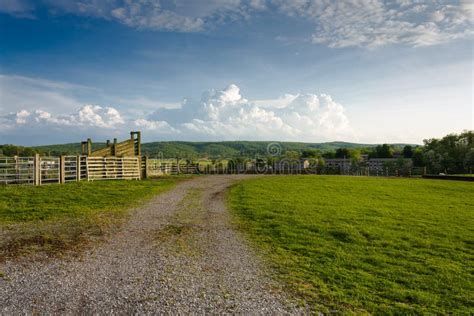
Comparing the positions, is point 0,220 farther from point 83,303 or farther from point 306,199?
point 306,199

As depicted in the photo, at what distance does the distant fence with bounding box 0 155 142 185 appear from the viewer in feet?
65.3

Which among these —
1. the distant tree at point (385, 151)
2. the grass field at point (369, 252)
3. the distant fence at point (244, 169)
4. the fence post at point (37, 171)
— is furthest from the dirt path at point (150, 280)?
the distant tree at point (385, 151)

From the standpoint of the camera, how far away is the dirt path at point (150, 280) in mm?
4781

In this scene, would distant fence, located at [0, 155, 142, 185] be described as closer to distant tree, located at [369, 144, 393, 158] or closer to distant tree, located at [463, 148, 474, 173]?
distant tree, located at [463, 148, 474, 173]

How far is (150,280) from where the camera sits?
570 centimetres

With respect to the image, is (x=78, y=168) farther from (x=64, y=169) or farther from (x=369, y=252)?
(x=369, y=252)

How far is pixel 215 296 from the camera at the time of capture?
16.9 feet

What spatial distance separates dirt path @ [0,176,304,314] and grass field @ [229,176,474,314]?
2.80 feet

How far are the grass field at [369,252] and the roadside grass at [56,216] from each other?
5012mm

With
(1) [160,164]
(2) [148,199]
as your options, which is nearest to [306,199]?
(2) [148,199]

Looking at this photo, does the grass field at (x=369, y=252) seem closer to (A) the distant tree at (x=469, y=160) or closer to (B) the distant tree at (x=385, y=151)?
(A) the distant tree at (x=469, y=160)

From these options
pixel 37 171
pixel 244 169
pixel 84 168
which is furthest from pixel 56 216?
pixel 244 169

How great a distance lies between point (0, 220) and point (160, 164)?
27.0m

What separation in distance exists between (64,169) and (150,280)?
1958 cm
